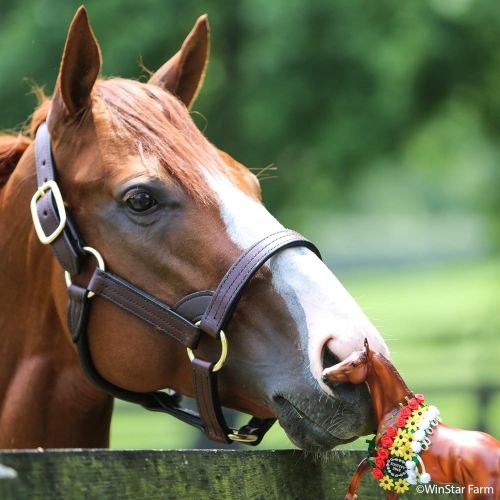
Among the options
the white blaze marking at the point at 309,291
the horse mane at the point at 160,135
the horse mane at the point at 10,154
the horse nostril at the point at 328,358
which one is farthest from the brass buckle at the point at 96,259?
the horse nostril at the point at 328,358

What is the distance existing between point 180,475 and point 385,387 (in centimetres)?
55

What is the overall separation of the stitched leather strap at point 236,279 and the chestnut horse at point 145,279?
4 cm

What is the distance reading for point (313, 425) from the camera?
8.15ft

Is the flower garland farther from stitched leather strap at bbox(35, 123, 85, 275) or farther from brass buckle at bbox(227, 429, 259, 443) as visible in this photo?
stitched leather strap at bbox(35, 123, 85, 275)

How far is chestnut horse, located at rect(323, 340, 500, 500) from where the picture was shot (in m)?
2.05

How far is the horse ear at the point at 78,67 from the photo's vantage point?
2807mm

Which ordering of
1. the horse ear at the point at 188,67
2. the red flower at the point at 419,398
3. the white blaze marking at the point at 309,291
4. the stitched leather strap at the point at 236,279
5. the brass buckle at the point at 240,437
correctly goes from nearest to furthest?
the red flower at the point at 419,398, the white blaze marking at the point at 309,291, the stitched leather strap at the point at 236,279, the brass buckle at the point at 240,437, the horse ear at the point at 188,67

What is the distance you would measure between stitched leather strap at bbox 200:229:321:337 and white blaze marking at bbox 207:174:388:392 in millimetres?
38

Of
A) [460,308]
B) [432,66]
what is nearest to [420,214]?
[460,308]

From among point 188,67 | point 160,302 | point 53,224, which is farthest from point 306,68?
point 160,302

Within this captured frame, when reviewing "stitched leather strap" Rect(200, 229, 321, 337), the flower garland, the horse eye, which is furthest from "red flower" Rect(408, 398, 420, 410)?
the horse eye

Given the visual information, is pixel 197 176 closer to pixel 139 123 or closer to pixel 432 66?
pixel 139 123

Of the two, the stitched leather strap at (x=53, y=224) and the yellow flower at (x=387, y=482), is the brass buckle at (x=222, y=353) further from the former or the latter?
the yellow flower at (x=387, y=482)

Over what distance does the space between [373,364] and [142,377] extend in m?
0.77
